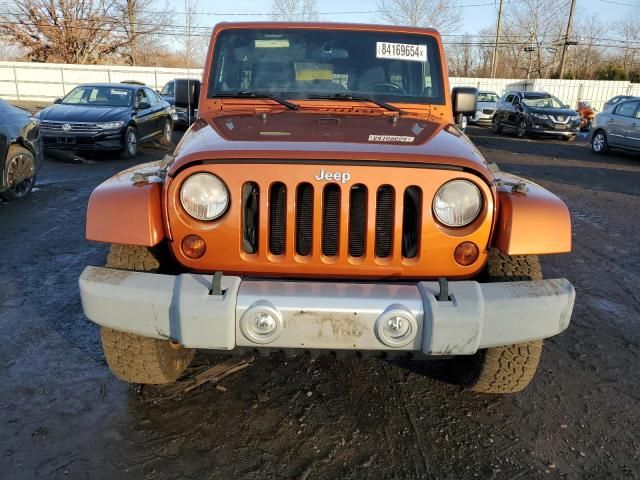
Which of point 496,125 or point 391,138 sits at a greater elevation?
point 391,138

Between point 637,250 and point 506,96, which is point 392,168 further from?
point 506,96

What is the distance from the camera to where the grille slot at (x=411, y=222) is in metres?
2.47

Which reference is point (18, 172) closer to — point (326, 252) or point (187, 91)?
point (187, 91)

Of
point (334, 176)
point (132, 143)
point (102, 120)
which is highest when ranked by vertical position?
point (334, 176)

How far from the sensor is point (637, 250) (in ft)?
20.1

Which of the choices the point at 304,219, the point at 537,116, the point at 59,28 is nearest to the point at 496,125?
the point at 537,116

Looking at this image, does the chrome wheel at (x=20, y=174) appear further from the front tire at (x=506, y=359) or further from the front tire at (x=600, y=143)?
the front tire at (x=600, y=143)

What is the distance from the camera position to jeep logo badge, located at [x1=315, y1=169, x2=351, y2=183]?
2.40 metres

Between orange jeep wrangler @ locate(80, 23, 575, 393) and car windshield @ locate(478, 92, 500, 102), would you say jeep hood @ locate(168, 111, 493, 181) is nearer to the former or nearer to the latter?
orange jeep wrangler @ locate(80, 23, 575, 393)

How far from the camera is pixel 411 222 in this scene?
2539 mm

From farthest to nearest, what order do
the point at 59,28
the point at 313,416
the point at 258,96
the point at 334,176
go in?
the point at 59,28
the point at 258,96
the point at 313,416
the point at 334,176

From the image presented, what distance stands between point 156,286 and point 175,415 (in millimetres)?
886

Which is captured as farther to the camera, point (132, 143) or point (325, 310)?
point (132, 143)

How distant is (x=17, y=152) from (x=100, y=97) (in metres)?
5.30
